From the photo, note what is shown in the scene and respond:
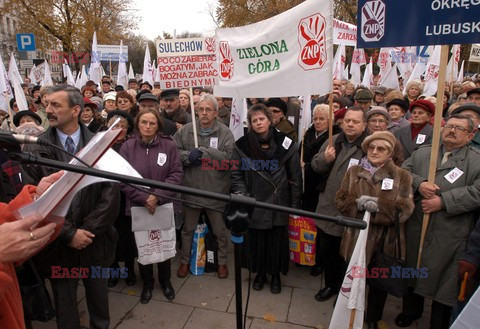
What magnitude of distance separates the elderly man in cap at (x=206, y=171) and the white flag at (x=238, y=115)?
200 cm

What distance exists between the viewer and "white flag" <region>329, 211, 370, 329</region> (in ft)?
8.89

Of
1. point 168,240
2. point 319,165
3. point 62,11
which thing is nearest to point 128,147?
point 168,240

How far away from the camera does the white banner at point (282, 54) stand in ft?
11.5

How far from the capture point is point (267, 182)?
360 cm

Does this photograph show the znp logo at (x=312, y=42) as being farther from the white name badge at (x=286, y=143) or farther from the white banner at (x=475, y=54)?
the white banner at (x=475, y=54)

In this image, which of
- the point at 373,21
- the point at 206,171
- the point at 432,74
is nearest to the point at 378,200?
the point at 373,21

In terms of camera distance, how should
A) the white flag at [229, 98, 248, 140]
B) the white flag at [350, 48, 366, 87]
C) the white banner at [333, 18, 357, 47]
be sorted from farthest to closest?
the white flag at [350, 48, 366, 87], the white banner at [333, 18, 357, 47], the white flag at [229, 98, 248, 140]

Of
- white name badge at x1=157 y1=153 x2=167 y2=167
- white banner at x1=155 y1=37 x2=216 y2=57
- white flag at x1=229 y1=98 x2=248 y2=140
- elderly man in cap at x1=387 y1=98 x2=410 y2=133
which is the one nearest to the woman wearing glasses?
white name badge at x1=157 y1=153 x2=167 y2=167

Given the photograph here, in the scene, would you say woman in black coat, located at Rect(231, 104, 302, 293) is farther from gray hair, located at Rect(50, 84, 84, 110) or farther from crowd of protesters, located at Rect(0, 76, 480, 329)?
gray hair, located at Rect(50, 84, 84, 110)

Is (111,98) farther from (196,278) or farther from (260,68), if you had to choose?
(196,278)

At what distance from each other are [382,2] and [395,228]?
6.05 ft

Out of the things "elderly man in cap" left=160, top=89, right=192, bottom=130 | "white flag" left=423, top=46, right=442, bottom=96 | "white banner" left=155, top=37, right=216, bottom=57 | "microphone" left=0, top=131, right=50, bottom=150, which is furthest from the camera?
"white flag" left=423, top=46, right=442, bottom=96

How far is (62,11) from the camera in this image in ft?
85.1

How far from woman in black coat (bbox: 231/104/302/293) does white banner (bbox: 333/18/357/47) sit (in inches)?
197
